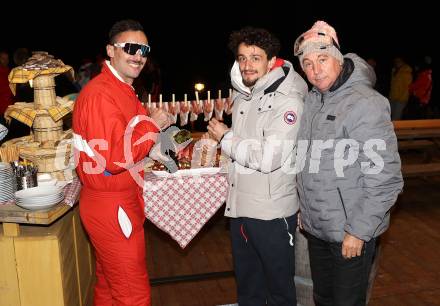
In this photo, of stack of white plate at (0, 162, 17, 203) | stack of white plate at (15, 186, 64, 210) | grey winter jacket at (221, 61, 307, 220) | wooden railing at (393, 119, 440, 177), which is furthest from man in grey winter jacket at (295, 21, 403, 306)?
wooden railing at (393, 119, 440, 177)

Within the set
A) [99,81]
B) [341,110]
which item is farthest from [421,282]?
[99,81]

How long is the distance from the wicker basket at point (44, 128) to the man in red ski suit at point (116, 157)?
0.72 m

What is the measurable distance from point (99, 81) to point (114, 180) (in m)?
0.58

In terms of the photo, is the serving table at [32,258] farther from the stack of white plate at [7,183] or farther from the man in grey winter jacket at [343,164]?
the man in grey winter jacket at [343,164]

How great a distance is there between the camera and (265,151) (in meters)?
2.60

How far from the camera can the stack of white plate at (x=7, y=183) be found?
2809 mm

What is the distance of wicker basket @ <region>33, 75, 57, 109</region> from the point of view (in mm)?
3189

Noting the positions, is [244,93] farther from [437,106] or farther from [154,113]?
[437,106]

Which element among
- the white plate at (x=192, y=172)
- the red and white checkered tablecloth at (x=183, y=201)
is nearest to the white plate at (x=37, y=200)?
the red and white checkered tablecloth at (x=183, y=201)

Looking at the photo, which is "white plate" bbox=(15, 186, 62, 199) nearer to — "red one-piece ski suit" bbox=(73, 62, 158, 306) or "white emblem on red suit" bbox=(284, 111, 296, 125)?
"red one-piece ski suit" bbox=(73, 62, 158, 306)

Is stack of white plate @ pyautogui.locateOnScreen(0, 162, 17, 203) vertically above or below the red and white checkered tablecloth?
above

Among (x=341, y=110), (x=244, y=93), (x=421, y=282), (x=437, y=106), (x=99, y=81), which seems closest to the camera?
(x=341, y=110)

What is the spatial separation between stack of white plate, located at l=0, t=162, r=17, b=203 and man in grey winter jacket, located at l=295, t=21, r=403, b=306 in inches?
71.3

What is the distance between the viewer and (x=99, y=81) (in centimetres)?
260
